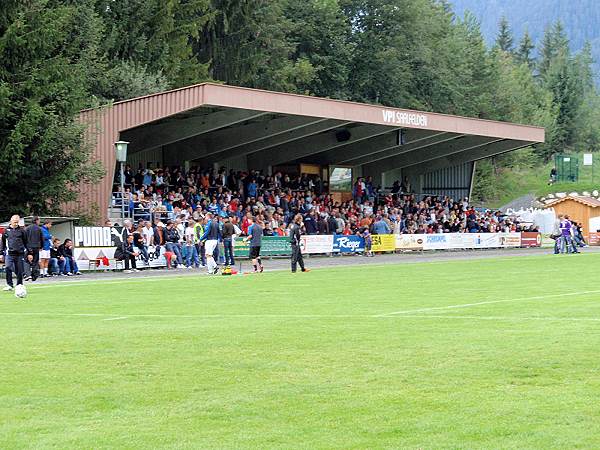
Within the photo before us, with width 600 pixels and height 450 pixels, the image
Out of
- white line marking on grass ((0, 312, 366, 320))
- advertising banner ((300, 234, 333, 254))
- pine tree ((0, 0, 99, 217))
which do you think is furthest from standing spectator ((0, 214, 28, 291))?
advertising banner ((300, 234, 333, 254))

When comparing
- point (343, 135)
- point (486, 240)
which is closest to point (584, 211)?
point (486, 240)

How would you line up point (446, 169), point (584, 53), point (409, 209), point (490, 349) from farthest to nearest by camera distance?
point (584, 53), point (446, 169), point (409, 209), point (490, 349)

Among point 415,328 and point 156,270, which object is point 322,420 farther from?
point 156,270

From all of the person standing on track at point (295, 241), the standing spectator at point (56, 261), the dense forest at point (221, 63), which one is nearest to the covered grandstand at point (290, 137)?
the dense forest at point (221, 63)

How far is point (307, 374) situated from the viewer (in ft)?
34.3

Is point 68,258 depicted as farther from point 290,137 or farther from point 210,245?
point 290,137

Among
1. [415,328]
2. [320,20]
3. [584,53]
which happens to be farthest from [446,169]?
[584,53]

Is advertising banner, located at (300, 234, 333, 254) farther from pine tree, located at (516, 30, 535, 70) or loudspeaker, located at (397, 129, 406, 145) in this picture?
pine tree, located at (516, 30, 535, 70)

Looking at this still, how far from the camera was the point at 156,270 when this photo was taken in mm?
36312

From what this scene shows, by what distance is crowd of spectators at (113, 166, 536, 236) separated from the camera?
41.9 meters

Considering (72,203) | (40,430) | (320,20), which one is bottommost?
(40,430)

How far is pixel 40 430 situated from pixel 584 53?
16290 centimetres

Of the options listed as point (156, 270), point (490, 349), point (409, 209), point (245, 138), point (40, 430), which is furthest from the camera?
point (409, 209)

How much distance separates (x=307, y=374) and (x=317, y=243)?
113ft
